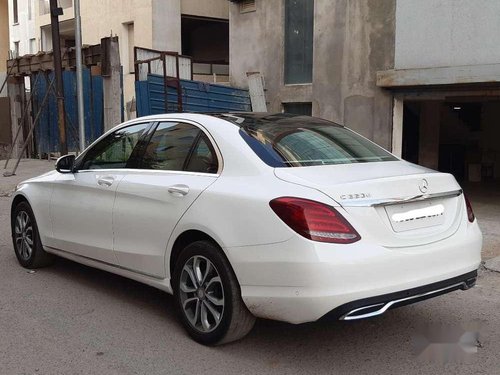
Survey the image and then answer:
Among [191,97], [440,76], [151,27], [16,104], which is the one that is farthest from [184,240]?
[151,27]

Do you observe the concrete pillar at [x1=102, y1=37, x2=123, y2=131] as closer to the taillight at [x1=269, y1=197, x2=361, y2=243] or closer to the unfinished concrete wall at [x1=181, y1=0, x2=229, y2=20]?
the unfinished concrete wall at [x1=181, y1=0, x2=229, y2=20]

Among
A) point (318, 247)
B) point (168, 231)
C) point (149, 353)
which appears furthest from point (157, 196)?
point (318, 247)

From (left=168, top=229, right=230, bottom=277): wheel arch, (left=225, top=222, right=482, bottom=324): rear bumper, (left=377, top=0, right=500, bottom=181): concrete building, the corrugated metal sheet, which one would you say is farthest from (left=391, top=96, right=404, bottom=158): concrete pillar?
(left=168, top=229, right=230, bottom=277): wheel arch

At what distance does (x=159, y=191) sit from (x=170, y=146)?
452mm

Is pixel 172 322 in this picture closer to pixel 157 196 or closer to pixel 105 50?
pixel 157 196

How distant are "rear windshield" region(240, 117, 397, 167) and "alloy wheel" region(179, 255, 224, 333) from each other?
88 centimetres

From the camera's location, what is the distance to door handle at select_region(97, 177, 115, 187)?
191 inches

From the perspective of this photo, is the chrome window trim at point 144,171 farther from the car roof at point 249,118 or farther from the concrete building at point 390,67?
the concrete building at point 390,67

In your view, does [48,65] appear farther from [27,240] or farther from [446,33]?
[27,240]

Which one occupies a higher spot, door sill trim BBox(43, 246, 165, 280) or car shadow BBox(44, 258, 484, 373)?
door sill trim BBox(43, 246, 165, 280)

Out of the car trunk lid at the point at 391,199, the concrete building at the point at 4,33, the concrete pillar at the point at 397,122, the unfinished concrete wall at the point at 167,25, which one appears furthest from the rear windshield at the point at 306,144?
the concrete building at the point at 4,33

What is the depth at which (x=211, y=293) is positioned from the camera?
3932 millimetres

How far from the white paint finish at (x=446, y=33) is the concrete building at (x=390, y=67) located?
2 centimetres

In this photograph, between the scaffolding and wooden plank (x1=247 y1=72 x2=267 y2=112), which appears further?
the scaffolding
